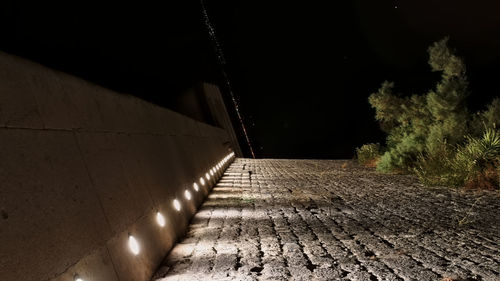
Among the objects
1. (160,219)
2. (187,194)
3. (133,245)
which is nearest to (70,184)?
(133,245)

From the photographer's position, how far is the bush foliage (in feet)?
27.9

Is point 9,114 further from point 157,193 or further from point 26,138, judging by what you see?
point 157,193

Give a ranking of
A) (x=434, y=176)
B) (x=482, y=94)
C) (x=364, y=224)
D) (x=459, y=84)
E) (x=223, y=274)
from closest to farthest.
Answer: (x=223, y=274) < (x=364, y=224) < (x=434, y=176) < (x=459, y=84) < (x=482, y=94)

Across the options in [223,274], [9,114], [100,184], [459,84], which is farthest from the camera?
[459,84]

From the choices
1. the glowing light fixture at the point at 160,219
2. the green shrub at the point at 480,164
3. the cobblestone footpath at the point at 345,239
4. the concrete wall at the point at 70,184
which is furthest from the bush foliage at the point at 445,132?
the concrete wall at the point at 70,184

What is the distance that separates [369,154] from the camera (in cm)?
1680

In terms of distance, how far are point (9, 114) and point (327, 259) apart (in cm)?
282

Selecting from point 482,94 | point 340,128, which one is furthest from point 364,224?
point 340,128

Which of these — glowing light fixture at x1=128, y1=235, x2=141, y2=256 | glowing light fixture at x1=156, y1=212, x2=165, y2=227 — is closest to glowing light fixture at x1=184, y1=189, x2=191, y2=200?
glowing light fixture at x1=156, y1=212, x2=165, y2=227

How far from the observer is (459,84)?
11203 millimetres

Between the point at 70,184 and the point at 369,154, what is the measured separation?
15508 millimetres

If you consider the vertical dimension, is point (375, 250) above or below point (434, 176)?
above

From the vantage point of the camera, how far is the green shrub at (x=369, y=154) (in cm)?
1621

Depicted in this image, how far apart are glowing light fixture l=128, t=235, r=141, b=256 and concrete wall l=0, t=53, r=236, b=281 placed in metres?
0.06
